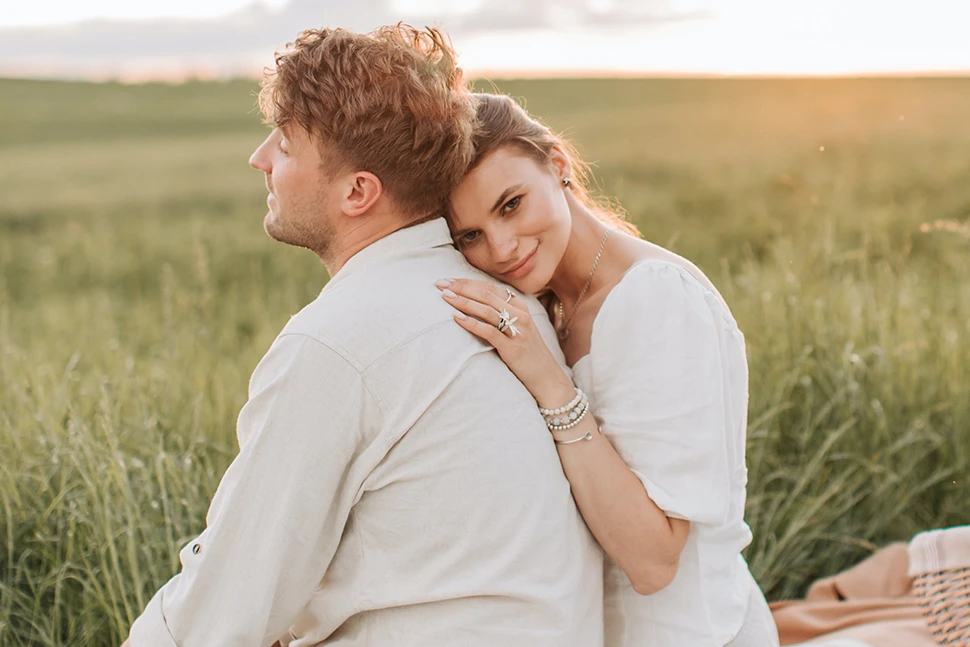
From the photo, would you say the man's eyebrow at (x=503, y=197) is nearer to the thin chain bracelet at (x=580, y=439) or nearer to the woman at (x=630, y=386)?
the woman at (x=630, y=386)

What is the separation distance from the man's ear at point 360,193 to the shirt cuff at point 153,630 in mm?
842

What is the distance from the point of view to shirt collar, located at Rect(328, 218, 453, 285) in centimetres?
197

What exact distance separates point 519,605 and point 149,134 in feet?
98.9

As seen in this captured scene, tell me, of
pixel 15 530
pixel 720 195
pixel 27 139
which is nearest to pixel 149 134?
pixel 27 139

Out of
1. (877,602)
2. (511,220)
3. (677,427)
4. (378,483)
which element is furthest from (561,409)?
(877,602)

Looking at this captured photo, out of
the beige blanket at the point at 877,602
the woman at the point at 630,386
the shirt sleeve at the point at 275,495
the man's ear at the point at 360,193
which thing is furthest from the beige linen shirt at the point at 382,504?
the beige blanket at the point at 877,602

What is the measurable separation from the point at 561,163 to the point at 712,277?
4.30 meters

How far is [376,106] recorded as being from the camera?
6.49 feet

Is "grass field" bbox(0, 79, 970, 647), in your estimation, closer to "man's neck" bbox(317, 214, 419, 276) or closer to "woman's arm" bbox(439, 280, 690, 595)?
"man's neck" bbox(317, 214, 419, 276)

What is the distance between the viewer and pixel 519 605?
180cm

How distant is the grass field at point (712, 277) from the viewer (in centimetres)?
288

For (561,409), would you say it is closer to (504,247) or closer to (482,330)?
(482,330)

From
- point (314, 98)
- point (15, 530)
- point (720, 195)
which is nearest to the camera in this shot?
point (314, 98)

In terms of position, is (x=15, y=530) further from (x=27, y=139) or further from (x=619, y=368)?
(x=27, y=139)
